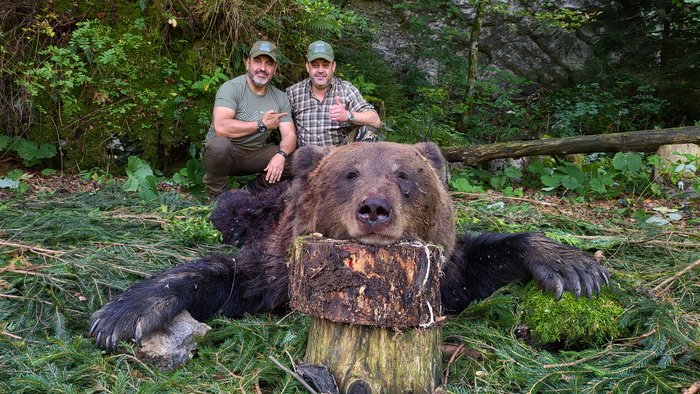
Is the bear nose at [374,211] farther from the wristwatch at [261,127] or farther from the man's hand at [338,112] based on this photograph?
the wristwatch at [261,127]

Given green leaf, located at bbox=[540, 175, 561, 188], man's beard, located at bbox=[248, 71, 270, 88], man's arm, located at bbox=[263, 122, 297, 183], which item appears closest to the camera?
man's arm, located at bbox=[263, 122, 297, 183]

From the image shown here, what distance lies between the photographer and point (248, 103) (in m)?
5.67

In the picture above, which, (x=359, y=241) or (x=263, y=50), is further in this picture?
(x=263, y=50)

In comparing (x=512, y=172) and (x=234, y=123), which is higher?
(x=234, y=123)

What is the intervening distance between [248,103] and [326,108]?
2.97 feet

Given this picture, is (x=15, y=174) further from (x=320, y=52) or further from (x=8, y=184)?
(x=320, y=52)

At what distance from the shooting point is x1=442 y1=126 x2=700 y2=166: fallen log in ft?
21.2

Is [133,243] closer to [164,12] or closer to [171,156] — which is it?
[171,156]

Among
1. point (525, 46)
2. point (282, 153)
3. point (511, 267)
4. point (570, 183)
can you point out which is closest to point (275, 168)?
point (282, 153)

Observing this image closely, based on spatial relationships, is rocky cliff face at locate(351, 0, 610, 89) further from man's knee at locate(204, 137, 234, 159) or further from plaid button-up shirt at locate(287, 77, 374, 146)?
man's knee at locate(204, 137, 234, 159)

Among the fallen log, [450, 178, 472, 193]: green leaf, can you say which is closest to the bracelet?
[450, 178, 472, 193]: green leaf

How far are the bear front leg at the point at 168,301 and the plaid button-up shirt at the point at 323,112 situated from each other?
10.1 ft

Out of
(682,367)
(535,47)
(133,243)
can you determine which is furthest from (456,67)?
(682,367)

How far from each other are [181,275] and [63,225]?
64.8 inches
